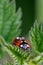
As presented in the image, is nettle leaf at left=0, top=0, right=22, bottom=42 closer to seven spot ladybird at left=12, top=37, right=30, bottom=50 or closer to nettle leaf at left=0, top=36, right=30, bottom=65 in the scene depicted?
seven spot ladybird at left=12, top=37, right=30, bottom=50

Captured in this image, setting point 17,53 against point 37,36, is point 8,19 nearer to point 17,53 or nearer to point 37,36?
point 37,36

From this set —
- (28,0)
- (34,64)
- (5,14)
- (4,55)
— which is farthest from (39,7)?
(34,64)

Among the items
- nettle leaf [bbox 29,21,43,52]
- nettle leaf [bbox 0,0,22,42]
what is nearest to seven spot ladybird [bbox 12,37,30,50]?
nettle leaf [bbox 29,21,43,52]

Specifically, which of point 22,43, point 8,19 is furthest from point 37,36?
point 8,19

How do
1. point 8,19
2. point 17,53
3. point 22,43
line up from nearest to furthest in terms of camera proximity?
point 17,53 < point 22,43 < point 8,19

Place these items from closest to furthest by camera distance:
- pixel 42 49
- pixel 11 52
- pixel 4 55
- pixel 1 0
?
pixel 11 52
pixel 42 49
pixel 4 55
pixel 1 0

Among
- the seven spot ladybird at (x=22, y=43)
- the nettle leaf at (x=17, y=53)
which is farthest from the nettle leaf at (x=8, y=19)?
the nettle leaf at (x=17, y=53)

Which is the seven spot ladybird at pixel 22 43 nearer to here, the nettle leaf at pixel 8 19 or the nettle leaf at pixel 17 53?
the nettle leaf at pixel 17 53

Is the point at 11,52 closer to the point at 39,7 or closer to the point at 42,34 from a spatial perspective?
the point at 42,34
